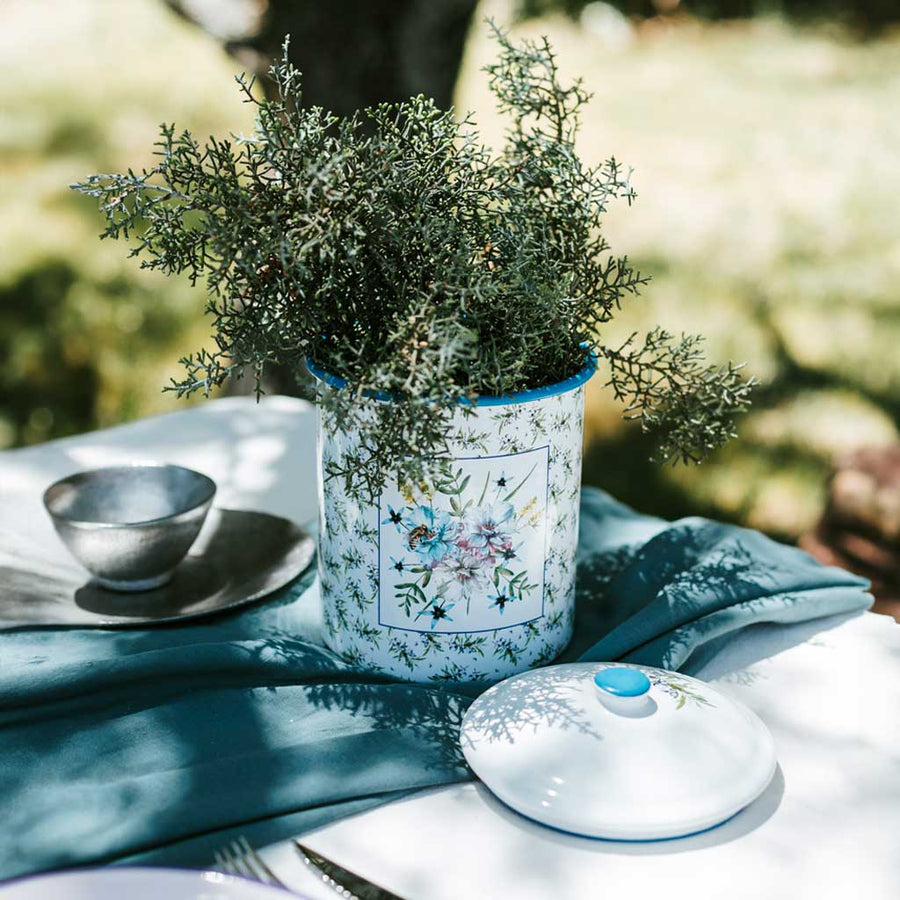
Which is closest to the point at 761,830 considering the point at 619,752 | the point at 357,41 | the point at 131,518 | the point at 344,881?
the point at 619,752

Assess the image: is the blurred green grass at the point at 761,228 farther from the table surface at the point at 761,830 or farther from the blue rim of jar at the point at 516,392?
the blue rim of jar at the point at 516,392

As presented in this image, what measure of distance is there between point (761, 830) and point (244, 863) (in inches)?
12.8

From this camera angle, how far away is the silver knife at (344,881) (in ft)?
2.23

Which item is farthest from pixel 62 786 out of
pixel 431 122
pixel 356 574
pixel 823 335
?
pixel 823 335

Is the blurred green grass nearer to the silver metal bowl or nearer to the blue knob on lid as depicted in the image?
the silver metal bowl

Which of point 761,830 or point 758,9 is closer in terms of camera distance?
point 761,830

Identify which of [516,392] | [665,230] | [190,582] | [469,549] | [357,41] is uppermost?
[357,41]

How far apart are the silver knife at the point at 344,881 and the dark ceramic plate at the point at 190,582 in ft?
1.06

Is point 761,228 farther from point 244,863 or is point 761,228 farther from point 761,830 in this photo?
point 244,863

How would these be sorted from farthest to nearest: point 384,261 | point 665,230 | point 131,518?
point 665,230, point 131,518, point 384,261

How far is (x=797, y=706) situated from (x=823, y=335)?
8.44 ft

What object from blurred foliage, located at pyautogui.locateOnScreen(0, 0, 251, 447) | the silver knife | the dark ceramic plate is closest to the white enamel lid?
the silver knife

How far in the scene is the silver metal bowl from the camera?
97 centimetres

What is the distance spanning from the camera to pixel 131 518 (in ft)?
3.45
